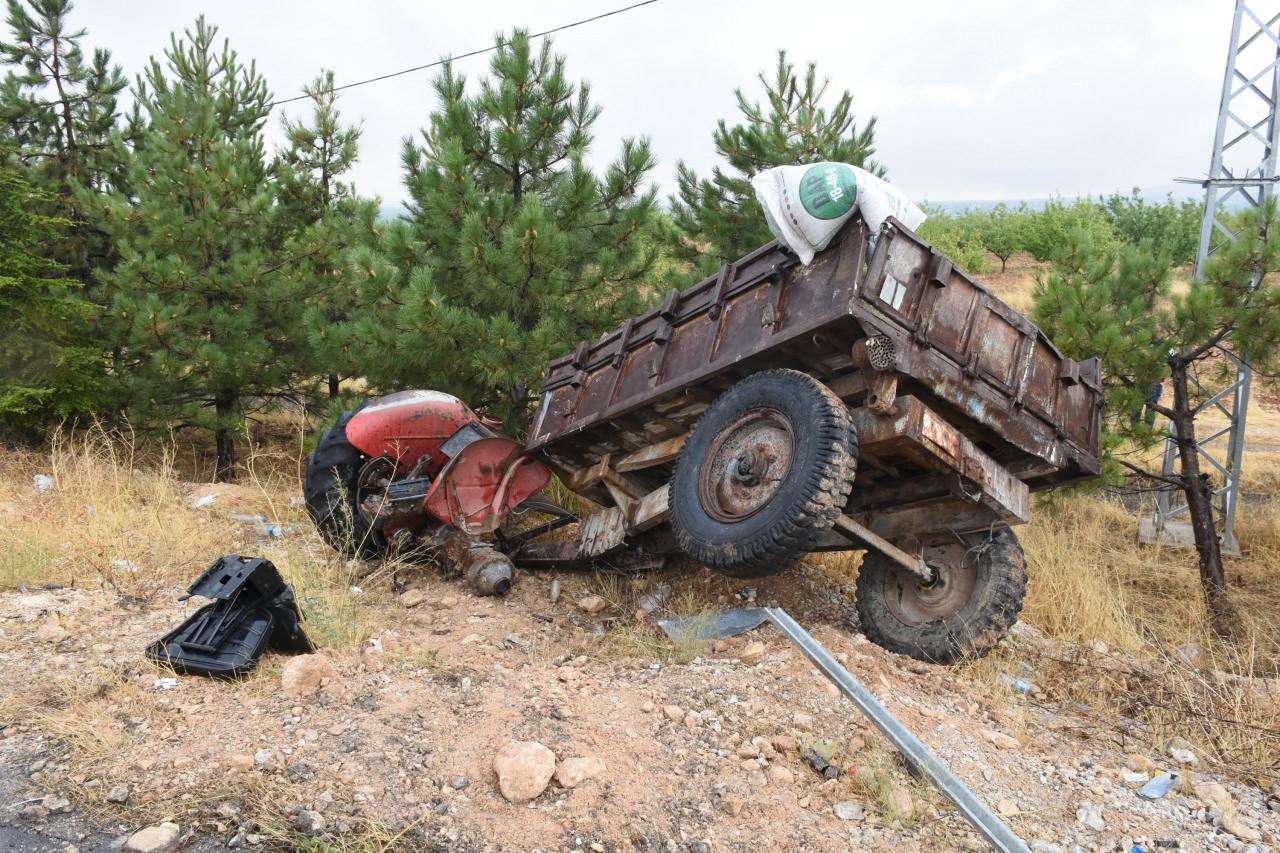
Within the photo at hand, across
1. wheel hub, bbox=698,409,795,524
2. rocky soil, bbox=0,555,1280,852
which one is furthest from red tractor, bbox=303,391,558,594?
wheel hub, bbox=698,409,795,524

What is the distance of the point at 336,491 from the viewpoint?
21.7 feet

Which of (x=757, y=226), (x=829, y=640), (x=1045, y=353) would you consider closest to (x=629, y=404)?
(x=829, y=640)

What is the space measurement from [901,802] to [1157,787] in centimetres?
122

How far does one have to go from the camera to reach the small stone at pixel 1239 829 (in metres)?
3.46

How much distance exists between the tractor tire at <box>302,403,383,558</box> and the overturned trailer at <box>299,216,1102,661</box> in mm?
671

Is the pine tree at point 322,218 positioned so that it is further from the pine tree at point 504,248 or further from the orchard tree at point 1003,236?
the orchard tree at point 1003,236

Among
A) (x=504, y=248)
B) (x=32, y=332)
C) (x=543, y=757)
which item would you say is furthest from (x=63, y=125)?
(x=543, y=757)

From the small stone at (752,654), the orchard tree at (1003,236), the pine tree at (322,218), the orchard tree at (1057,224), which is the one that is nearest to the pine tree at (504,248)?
the pine tree at (322,218)

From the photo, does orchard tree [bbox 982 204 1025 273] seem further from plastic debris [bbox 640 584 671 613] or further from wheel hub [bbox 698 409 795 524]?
wheel hub [bbox 698 409 795 524]

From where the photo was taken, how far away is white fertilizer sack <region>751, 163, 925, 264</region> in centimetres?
470

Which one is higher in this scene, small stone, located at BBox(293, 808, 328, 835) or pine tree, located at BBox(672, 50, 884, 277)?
pine tree, located at BBox(672, 50, 884, 277)

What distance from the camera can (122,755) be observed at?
3547mm

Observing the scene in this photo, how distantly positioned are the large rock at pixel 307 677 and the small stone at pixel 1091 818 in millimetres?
3124

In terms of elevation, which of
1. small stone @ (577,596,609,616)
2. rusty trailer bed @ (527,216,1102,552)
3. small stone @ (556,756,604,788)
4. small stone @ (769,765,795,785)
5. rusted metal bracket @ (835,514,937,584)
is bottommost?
small stone @ (577,596,609,616)
